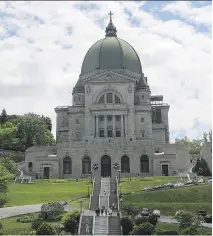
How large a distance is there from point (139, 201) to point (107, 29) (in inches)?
2758

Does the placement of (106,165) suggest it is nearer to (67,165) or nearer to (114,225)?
(67,165)

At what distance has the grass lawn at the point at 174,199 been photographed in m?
51.6

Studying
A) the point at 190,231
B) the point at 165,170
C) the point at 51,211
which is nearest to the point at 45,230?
the point at 51,211

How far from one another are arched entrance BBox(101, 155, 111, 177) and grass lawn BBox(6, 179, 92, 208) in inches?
509

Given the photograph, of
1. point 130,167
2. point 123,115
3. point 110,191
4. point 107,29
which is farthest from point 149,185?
point 107,29

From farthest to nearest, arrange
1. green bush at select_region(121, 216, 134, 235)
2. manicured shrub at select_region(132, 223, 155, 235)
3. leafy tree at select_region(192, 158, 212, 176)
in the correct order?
leafy tree at select_region(192, 158, 212, 176)
green bush at select_region(121, 216, 134, 235)
manicured shrub at select_region(132, 223, 155, 235)

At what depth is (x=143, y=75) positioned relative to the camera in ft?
364

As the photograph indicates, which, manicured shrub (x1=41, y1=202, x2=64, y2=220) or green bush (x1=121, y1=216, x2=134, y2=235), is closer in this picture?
green bush (x1=121, y1=216, x2=134, y2=235)

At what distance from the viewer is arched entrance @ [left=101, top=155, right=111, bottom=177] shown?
279 feet

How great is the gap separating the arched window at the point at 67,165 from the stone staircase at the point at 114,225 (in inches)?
1649

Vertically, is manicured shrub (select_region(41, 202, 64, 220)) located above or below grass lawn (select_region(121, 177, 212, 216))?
below

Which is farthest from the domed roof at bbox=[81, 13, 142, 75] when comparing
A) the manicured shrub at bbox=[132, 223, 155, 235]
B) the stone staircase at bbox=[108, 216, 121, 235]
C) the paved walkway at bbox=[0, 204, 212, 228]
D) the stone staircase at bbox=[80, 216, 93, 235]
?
the manicured shrub at bbox=[132, 223, 155, 235]

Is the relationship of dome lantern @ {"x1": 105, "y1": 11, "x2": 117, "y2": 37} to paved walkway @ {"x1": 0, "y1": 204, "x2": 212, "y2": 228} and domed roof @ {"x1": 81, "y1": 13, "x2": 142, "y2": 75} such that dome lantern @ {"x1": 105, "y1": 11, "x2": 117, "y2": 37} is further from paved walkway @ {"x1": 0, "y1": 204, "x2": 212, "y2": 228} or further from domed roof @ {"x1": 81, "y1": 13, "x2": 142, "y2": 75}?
paved walkway @ {"x1": 0, "y1": 204, "x2": 212, "y2": 228}

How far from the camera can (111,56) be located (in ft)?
350
